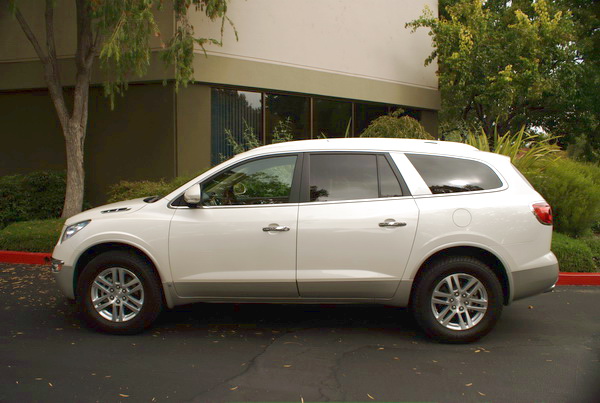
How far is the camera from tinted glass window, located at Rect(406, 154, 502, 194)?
16.9 ft

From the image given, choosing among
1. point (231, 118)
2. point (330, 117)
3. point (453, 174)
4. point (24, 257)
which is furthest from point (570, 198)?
point (24, 257)

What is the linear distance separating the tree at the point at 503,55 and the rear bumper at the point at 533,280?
10053mm

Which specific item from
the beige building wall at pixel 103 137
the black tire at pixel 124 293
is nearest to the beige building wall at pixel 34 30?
the beige building wall at pixel 103 137

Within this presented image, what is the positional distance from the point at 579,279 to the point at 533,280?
3.07 m

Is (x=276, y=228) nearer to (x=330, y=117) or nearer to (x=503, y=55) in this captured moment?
(x=330, y=117)

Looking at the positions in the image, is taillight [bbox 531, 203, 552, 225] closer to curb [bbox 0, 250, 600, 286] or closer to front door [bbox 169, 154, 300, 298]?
front door [bbox 169, 154, 300, 298]

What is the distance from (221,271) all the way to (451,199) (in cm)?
219

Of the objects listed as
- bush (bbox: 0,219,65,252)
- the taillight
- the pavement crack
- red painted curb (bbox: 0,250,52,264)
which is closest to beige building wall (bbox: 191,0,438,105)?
bush (bbox: 0,219,65,252)

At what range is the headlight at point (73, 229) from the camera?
17.4 ft

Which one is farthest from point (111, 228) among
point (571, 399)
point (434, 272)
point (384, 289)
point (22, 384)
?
point (571, 399)

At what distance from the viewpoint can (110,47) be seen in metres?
8.06

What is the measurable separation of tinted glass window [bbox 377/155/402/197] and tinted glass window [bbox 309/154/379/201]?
0.05m

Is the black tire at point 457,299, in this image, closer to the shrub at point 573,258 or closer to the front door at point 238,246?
the front door at point 238,246

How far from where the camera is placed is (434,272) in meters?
4.97
